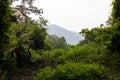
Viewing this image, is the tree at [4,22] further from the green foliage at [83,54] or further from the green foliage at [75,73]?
the green foliage at [83,54]

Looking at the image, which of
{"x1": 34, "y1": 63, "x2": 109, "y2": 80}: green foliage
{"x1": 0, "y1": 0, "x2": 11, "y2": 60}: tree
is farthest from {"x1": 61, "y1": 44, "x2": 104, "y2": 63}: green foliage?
{"x1": 0, "y1": 0, "x2": 11, "y2": 60}: tree

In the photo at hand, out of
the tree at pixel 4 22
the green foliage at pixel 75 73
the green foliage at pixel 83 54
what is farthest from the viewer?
the green foliage at pixel 83 54

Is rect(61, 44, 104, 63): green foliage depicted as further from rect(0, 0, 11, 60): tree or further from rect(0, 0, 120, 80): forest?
rect(0, 0, 11, 60): tree

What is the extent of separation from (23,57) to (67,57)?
6.40 ft

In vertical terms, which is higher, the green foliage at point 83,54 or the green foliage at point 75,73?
the green foliage at point 83,54

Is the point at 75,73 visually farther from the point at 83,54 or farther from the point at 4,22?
the point at 83,54

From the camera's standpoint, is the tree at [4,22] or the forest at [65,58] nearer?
the forest at [65,58]

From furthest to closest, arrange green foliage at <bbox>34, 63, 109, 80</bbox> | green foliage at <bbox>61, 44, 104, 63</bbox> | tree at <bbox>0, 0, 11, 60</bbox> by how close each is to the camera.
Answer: green foliage at <bbox>61, 44, 104, 63</bbox> → tree at <bbox>0, 0, 11, 60</bbox> → green foliage at <bbox>34, 63, 109, 80</bbox>

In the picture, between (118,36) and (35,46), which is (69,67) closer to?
(118,36)

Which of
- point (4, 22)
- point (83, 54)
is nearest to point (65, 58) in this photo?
point (83, 54)

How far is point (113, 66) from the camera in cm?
1026

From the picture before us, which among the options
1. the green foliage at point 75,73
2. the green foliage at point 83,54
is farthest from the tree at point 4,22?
the green foliage at point 83,54

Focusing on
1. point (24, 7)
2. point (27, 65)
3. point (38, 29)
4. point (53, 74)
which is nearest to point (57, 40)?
point (24, 7)

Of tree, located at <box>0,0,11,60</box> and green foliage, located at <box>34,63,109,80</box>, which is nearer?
green foliage, located at <box>34,63,109,80</box>
